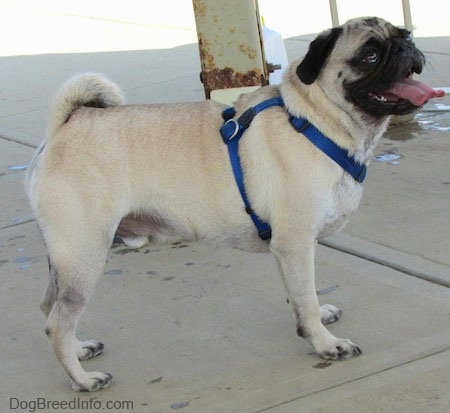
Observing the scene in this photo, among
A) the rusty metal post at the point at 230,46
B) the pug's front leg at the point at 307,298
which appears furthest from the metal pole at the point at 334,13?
the pug's front leg at the point at 307,298

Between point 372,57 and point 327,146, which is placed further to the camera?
point 327,146

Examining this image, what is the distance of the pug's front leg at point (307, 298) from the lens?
13.6 feet

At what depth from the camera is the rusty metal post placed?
6258mm

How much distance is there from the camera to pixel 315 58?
409 cm

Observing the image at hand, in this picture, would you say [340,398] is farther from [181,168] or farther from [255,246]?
[181,168]

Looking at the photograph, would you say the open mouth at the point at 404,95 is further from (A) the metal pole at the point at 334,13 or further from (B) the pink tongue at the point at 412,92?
(A) the metal pole at the point at 334,13

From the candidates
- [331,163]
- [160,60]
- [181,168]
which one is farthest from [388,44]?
[160,60]

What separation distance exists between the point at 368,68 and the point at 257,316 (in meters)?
1.41

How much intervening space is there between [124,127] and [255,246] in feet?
2.65

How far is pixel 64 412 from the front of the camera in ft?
13.2

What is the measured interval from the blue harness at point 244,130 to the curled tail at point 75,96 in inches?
23.5

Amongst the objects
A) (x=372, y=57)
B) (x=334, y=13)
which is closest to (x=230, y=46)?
(x=334, y=13)

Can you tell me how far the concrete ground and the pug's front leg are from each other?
0.21 feet

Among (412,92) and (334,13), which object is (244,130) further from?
(334,13)
